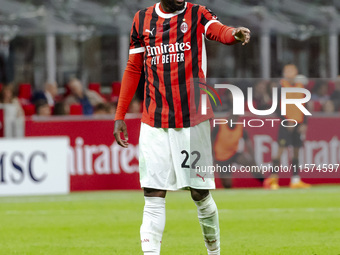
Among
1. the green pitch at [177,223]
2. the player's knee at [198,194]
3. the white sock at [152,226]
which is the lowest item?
the green pitch at [177,223]

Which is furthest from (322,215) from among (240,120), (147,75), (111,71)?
(111,71)

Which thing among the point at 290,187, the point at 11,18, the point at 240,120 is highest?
the point at 11,18

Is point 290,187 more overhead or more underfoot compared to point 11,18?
more underfoot

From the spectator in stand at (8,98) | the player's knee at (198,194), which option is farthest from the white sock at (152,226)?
the spectator in stand at (8,98)

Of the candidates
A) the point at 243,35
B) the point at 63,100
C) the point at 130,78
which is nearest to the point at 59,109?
the point at 63,100

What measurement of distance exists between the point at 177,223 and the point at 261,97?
3.81 m

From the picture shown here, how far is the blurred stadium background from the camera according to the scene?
29.0ft

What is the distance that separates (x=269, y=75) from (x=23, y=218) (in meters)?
8.58

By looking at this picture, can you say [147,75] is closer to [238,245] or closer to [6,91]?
[238,245]

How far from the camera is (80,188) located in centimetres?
1483

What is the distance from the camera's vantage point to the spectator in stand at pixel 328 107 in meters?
14.6

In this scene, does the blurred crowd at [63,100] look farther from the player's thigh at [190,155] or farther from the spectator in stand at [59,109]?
the player's thigh at [190,155]

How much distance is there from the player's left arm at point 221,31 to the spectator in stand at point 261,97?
70 centimetres

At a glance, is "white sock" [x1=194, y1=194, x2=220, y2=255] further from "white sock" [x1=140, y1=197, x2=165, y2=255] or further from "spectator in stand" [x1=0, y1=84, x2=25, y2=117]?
"spectator in stand" [x1=0, y1=84, x2=25, y2=117]
